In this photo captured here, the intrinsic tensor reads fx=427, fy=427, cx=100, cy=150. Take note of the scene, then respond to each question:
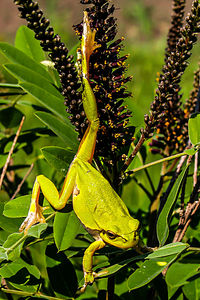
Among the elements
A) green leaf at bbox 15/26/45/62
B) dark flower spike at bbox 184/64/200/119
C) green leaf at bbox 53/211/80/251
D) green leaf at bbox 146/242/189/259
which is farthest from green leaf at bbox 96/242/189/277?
green leaf at bbox 15/26/45/62

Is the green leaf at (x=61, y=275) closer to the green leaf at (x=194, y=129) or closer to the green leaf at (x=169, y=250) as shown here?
the green leaf at (x=169, y=250)

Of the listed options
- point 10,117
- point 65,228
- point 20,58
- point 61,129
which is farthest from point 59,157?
point 10,117

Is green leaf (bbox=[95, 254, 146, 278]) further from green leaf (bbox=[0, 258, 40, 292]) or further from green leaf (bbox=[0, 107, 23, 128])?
green leaf (bbox=[0, 107, 23, 128])

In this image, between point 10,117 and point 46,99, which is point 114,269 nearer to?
point 46,99

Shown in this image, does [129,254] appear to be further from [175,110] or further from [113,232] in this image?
[175,110]

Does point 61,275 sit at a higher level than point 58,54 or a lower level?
lower

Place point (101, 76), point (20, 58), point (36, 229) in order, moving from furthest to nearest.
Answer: point (20, 58) < point (101, 76) < point (36, 229)

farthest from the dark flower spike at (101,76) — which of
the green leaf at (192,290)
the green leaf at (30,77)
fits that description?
the green leaf at (192,290)
